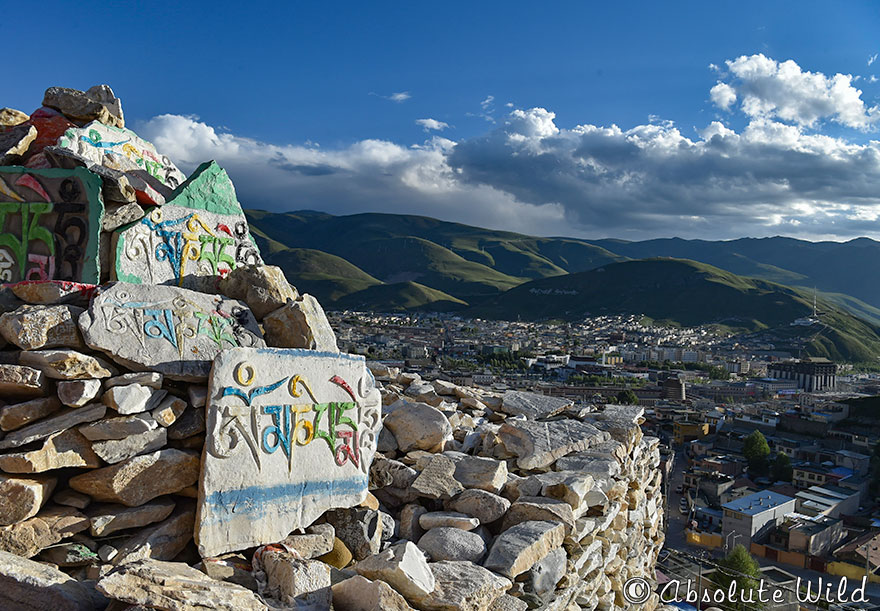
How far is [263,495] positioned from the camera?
12.5 ft

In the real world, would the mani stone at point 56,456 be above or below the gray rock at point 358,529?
above

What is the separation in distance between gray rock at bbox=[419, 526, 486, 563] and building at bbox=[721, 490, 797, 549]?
31527 millimetres

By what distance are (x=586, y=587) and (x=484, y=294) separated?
180 m

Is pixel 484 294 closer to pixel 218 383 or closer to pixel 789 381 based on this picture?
pixel 789 381

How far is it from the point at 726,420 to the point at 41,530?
197 feet

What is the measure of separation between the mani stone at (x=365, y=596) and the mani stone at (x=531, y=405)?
177 inches

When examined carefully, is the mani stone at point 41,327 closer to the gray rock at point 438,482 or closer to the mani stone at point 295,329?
the mani stone at point 295,329

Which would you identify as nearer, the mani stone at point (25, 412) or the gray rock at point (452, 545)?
the mani stone at point (25, 412)

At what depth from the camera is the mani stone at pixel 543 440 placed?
5785 mm

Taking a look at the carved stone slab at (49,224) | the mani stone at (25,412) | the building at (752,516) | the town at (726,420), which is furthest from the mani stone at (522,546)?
the building at (752,516)

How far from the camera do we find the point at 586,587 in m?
4.84

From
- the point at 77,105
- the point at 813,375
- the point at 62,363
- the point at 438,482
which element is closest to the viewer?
the point at 62,363

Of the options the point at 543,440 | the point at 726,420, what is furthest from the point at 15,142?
the point at 726,420

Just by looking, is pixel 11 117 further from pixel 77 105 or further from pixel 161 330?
pixel 161 330
